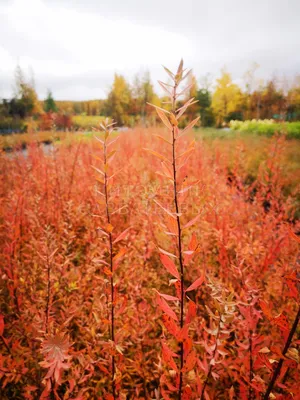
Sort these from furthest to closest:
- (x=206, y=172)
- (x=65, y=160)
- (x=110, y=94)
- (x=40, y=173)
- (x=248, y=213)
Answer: (x=110, y=94), (x=206, y=172), (x=65, y=160), (x=40, y=173), (x=248, y=213)

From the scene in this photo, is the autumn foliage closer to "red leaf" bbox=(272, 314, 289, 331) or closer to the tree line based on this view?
"red leaf" bbox=(272, 314, 289, 331)

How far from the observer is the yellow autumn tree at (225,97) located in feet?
90.8

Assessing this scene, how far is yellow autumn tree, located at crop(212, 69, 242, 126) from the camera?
27.7 meters

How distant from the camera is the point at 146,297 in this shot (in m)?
2.14

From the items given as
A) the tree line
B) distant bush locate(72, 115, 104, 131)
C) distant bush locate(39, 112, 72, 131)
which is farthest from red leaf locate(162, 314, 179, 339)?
the tree line

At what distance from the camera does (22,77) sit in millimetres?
28438

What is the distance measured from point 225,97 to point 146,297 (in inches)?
1173

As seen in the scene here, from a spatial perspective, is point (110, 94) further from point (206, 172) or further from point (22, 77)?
point (206, 172)

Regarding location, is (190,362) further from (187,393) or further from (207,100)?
(207,100)

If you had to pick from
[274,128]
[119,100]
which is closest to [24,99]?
[119,100]

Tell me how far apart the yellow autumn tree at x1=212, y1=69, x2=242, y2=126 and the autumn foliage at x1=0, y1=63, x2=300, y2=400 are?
26.8 metres

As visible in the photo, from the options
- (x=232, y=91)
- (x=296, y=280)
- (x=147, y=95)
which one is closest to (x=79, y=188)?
(x=296, y=280)

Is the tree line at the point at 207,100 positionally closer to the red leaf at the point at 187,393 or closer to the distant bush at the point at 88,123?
the distant bush at the point at 88,123

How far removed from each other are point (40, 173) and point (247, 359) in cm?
342
